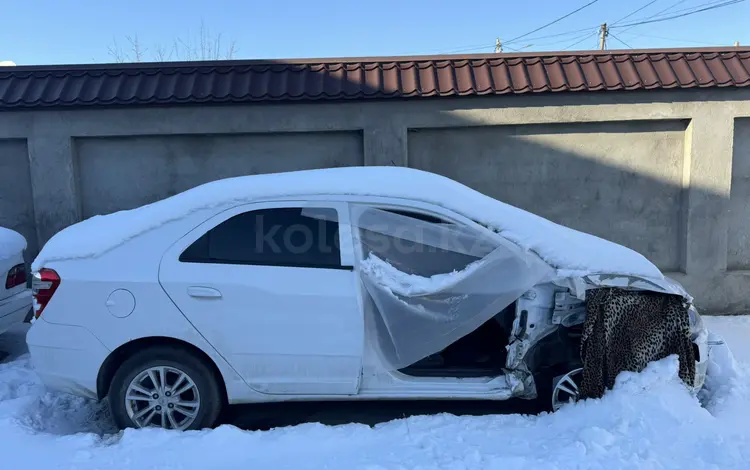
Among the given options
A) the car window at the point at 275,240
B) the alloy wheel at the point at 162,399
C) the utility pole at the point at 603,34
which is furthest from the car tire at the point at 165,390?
the utility pole at the point at 603,34

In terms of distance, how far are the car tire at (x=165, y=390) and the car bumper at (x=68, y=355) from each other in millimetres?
159

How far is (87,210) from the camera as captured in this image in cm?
676

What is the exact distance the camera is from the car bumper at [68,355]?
344cm

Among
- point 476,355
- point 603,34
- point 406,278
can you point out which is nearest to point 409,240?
point 406,278

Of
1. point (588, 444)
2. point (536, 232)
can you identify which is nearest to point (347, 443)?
point (588, 444)

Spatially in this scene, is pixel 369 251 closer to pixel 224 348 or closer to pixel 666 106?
pixel 224 348

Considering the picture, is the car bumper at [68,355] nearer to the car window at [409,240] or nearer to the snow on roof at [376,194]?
the snow on roof at [376,194]

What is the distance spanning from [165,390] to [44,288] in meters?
1.03

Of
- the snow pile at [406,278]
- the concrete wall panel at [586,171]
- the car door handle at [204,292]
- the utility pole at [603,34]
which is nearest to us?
the car door handle at [204,292]

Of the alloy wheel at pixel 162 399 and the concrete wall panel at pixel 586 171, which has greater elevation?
the concrete wall panel at pixel 586 171

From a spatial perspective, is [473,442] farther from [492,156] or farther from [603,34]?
[603,34]

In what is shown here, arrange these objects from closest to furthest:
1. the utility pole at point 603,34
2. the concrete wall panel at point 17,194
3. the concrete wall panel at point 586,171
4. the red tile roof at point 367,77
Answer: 1. the red tile roof at point 367,77
2. the concrete wall panel at point 586,171
3. the concrete wall panel at point 17,194
4. the utility pole at point 603,34

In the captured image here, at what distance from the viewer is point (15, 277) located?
5.02m

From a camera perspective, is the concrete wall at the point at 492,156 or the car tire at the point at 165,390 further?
the concrete wall at the point at 492,156
